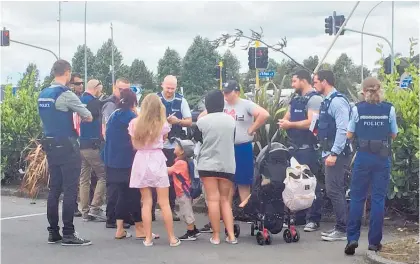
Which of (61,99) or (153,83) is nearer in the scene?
(61,99)

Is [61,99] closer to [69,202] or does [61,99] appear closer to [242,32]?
[69,202]

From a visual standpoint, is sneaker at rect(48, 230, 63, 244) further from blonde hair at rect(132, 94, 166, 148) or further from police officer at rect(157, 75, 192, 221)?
police officer at rect(157, 75, 192, 221)

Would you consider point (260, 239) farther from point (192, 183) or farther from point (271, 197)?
point (192, 183)

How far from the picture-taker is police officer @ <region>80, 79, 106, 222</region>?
9445 mm

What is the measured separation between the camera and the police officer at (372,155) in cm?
705

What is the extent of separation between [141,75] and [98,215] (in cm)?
4573

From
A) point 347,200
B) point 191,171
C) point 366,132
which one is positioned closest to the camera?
point 366,132

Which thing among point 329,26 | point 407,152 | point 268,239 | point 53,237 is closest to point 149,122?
point 53,237

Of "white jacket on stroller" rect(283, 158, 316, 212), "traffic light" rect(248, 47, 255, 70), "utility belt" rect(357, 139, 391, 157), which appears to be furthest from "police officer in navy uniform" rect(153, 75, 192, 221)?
"traffic light" rect(248, 47, 255, 70)

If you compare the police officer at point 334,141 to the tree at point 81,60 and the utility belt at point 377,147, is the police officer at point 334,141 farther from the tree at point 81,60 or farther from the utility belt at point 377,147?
the tree at point 81,60

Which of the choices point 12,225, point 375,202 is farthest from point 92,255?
point 375,202

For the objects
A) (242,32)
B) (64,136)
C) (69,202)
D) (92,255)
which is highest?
(242,32)

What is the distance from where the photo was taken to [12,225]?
9.14 meters

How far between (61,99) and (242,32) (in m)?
5.96
